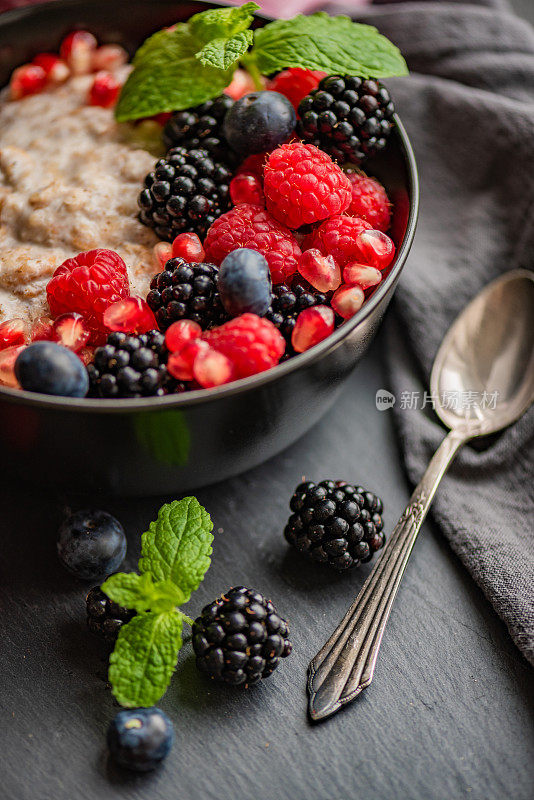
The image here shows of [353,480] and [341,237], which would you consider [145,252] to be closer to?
[341,237]

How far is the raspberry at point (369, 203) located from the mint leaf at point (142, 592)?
3.30ft

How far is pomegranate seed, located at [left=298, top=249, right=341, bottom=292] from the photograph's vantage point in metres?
1.71

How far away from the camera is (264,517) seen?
1.95m

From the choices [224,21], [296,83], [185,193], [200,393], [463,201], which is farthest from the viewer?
[463,201]

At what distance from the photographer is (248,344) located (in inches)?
60.9

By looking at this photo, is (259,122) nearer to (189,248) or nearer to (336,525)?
(189,248)

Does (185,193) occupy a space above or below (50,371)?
above

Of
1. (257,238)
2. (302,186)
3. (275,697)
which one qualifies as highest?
(302,186)

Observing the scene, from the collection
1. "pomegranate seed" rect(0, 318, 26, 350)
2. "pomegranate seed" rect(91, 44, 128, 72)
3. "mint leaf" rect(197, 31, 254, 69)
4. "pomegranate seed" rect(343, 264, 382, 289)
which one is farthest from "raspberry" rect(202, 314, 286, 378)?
"pomegranate seed" rect(91, 44, 128, 72)

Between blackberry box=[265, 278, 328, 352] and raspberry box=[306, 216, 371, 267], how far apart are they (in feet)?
0.36

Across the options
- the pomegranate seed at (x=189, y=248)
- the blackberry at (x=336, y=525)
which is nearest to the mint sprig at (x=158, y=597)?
the blackberry at (x=336, y=525)

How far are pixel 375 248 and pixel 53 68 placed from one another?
1240 mm

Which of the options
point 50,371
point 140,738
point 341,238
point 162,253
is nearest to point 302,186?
point 341,238

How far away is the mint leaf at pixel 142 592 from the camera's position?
1556 millimetres
